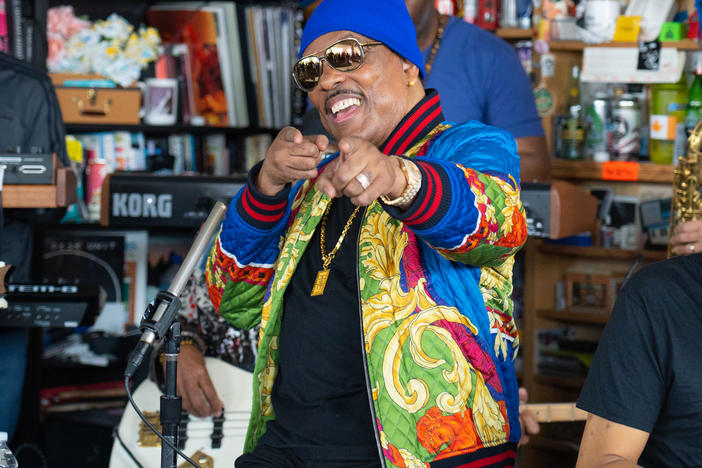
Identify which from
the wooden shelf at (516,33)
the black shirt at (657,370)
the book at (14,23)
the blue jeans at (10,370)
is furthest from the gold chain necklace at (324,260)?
the book at (14,23)

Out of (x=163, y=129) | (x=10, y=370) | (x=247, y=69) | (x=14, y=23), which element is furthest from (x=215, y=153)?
(x=10, y=370)

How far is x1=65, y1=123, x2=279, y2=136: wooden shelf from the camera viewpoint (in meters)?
3.88

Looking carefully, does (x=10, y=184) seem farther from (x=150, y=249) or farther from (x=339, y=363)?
(x=150, y=249)

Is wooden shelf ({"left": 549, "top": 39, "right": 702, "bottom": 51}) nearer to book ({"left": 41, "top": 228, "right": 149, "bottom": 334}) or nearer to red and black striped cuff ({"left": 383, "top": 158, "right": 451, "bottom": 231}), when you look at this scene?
book ({"left": 41, "top": 228, "right": 149, "bottom": 334})

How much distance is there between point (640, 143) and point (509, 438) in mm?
2123

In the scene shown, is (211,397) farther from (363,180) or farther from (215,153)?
(215,153)

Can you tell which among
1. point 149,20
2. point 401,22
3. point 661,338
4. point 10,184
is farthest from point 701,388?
point 149,20

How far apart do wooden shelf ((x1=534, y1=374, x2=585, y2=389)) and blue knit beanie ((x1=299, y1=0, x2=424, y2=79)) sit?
2.06 meters

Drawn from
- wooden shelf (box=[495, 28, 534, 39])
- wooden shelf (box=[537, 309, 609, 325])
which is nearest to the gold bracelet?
wooden shelf (box=[537, 309, 609, 325])

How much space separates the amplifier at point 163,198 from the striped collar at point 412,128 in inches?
43.8

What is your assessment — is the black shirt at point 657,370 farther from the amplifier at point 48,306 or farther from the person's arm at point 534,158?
the amplifier at point 48,306

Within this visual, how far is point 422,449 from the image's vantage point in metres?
1.36

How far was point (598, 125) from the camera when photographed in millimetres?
3371

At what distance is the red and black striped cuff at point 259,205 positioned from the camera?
1502 mm
